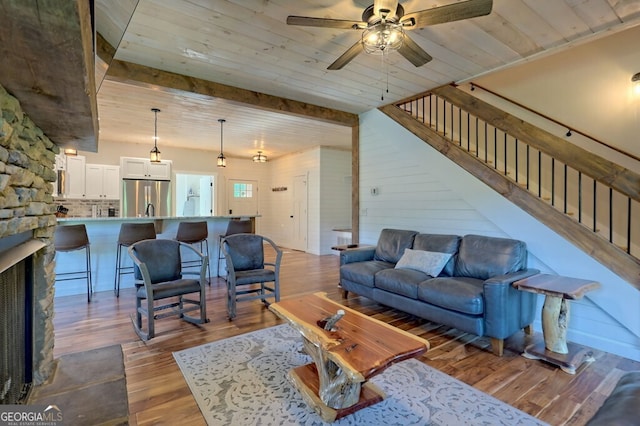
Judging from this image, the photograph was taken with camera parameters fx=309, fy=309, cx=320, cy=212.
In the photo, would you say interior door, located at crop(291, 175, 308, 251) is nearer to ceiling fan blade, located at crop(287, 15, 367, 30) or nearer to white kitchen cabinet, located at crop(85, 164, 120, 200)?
white kitchen cabinet, located at crop(85, 164, 120, 200)

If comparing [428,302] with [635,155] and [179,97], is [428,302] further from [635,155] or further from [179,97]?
[179,97]

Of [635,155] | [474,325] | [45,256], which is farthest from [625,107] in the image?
[45,256]

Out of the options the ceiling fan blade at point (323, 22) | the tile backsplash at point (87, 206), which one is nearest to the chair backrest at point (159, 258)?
the ceiling fan blade at point (323, 22)

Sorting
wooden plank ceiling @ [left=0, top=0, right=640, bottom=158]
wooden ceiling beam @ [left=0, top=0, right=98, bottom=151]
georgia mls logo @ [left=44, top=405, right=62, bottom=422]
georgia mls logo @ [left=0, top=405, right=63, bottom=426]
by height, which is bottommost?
georgia mls logo @ [left=44, top=405, right=62, bottom=422]

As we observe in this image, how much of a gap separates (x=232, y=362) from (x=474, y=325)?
2.10 m

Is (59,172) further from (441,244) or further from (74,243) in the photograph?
(441,244)

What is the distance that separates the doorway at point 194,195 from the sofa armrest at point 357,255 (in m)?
5.29

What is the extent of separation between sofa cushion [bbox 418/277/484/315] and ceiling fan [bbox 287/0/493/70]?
212 cm

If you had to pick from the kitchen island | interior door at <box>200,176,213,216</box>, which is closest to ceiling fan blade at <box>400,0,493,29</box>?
the kitchen island

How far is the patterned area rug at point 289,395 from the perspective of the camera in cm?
185

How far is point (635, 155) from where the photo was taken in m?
3.44

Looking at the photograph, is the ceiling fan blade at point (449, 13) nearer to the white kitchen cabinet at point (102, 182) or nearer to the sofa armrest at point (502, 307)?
the sofa armrest at point (502, 307)

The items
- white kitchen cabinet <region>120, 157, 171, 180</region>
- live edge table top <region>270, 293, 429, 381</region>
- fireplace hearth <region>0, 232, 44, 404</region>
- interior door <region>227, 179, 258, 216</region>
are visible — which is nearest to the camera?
fireplace hearth <region>0, 232, 44, 404</region>

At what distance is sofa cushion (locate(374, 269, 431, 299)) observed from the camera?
3.21 metres
